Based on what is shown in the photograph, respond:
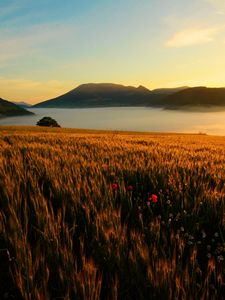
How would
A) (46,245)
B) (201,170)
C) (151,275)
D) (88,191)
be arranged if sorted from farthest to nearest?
1. (201,170)
2. (88,191)
3. (46,245)
4. (151,275)

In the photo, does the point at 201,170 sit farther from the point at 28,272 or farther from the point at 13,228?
the point at 28,272

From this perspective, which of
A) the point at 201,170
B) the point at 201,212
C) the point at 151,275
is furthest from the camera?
the point at 201,170

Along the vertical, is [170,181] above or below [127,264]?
above

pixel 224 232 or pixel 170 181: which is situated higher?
pixel 170 181

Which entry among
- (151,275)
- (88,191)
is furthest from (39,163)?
(151,275)

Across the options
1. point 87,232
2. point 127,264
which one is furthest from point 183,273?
point 87,232

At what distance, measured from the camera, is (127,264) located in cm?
160

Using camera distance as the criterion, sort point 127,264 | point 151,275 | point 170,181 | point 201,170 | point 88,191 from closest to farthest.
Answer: point 151,275, point 127,264, point 88,191, point 170,181, point 201,170

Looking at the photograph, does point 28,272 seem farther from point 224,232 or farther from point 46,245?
point 224,232

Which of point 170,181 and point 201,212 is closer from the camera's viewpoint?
point 201,212

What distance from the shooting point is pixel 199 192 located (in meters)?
2.78

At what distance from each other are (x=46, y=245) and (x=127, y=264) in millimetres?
460

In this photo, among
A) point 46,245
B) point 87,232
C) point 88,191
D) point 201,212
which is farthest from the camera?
point 88,191

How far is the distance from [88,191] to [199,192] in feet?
3.08
